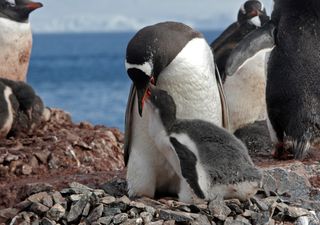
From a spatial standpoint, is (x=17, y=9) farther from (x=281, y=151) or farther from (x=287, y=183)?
(x=287, y=183)

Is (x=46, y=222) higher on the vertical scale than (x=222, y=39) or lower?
lower

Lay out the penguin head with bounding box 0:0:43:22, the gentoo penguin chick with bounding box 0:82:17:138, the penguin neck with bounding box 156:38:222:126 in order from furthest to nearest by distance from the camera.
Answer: the penguin head with bounding box 0:0:43:22
the gentoo penguin chick with bounding box 0:82:17:138
the penguin neck with bounding box 156:38:222:126

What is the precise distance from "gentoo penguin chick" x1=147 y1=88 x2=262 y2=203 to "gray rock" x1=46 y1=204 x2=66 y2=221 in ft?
2.50

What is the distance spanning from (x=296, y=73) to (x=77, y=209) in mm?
2473

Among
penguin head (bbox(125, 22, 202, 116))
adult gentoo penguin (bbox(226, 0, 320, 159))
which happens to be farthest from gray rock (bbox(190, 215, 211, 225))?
adult gentoo penguin (bbox(226, 0, 320, 159))

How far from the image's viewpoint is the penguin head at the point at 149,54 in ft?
20.6

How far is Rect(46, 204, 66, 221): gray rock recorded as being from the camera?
604 cm

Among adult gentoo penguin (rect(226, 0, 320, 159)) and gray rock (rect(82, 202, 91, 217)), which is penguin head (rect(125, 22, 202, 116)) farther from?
adult gentoo penguin (rect(226, 0, 320, 159))

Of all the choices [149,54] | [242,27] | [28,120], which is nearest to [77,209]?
[149,54]

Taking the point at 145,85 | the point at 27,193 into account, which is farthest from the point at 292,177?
the point at 27,193

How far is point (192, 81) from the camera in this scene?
6469 millimetres

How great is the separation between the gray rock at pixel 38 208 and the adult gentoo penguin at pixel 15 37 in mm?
5420

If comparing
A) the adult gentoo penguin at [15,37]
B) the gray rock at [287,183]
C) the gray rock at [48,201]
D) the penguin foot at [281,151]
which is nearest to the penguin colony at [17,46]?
the adult gentoo penguin at [15,37]

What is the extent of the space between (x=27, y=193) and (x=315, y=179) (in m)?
1.96
